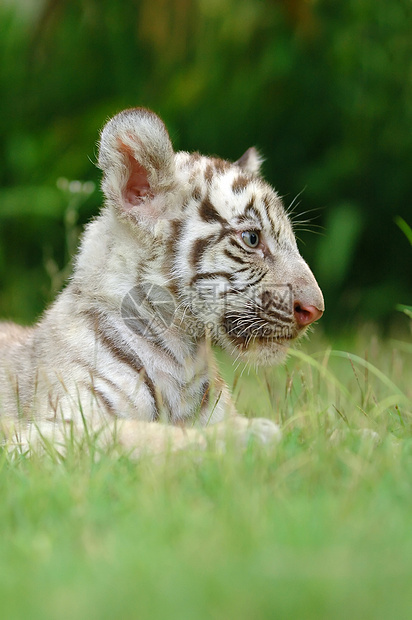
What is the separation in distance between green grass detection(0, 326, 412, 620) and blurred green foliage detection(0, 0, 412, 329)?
5.30 metres

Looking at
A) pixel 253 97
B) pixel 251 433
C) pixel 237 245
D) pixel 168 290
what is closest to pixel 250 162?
pixel 237 245

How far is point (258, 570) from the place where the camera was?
5.65 ft

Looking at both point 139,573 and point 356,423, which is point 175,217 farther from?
point 139,573

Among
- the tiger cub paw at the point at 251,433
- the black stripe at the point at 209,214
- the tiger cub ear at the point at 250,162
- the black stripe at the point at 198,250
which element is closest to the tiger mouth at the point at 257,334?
the black stripe at the point at 198,250

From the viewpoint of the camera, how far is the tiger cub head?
329 cm

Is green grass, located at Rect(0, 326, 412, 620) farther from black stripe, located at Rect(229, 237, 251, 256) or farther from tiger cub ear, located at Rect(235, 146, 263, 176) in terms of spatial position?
tiger cub ear, located at Rect(235, 146, 263, 176)

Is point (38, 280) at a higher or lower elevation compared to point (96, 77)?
lower

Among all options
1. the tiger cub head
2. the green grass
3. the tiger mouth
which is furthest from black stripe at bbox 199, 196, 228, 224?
the green grass

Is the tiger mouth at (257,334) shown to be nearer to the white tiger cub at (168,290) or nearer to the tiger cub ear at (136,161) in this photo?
the white tiger cub at (168,290)

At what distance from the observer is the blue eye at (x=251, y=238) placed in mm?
3357

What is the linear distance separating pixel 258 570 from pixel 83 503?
0.66 meters

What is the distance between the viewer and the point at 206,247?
130 inches

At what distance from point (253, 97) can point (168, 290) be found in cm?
536

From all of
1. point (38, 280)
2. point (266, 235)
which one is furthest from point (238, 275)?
point (38, 280)
